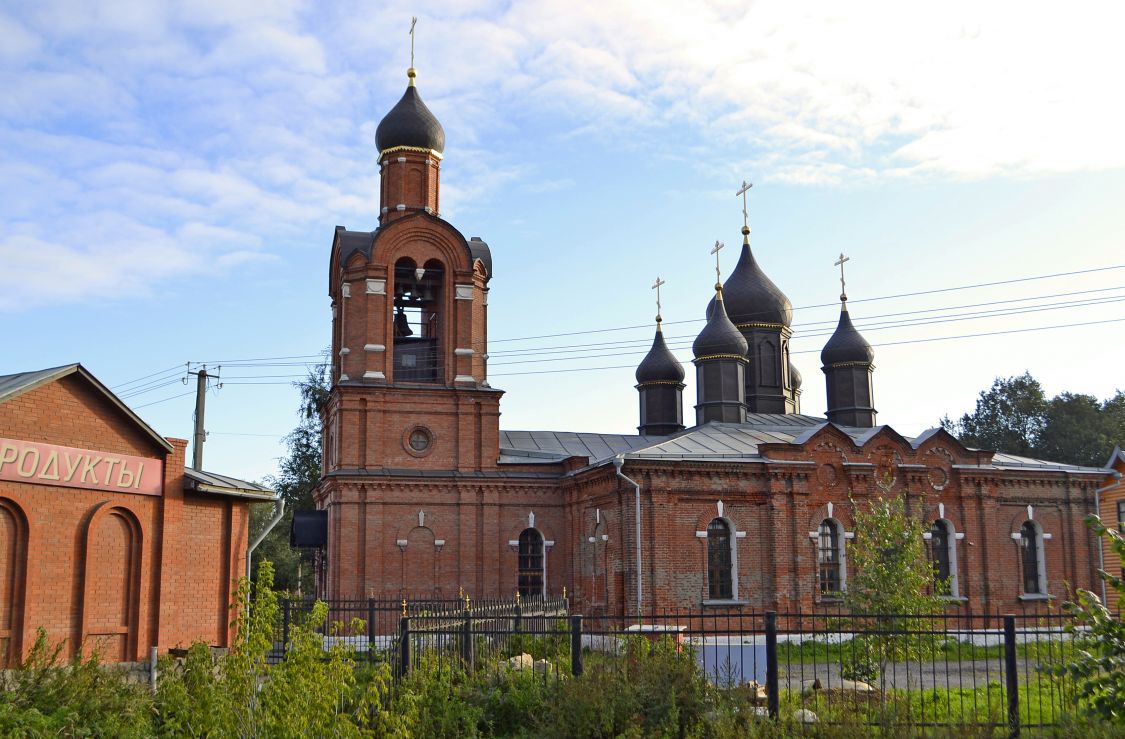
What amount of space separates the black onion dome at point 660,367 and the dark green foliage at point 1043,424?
2773 cm

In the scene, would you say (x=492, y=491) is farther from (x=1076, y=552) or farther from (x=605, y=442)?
(x=1076, y=552)

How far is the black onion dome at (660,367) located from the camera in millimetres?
31484

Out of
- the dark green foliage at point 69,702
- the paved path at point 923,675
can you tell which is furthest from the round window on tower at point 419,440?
the dark green foliage at point 69,702

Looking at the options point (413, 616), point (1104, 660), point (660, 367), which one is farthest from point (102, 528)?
point (660, 367)

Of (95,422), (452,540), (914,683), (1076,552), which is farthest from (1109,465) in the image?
(95,422)

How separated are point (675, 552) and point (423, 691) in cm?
1311

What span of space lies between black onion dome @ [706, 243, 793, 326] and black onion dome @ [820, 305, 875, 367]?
1.63m

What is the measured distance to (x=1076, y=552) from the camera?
91.4 feet

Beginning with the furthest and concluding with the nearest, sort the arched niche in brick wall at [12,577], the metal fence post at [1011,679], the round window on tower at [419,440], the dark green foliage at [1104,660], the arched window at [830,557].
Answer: the round window on tower at [419,440], the arched window at [830,557], the arched niche in brick wall at [12,577], the metal fence post at [1011,679], the dark green foliage at [1104,660]

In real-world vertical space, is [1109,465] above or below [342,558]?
above

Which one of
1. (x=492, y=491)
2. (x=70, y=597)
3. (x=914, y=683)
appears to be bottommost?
(x=914, y=683)

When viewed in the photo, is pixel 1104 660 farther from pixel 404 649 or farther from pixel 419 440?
pixel 419 440

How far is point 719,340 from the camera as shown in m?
28.9

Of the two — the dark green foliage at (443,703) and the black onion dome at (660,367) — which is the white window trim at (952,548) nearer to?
the black onion dome at (660,367)
